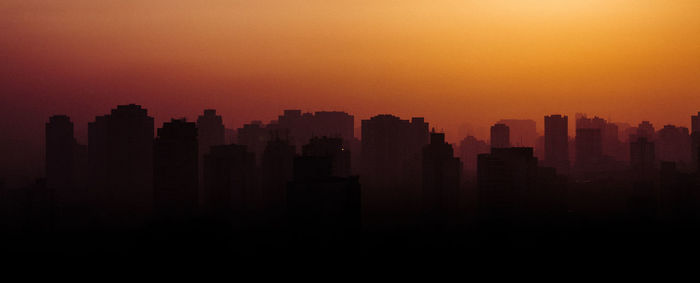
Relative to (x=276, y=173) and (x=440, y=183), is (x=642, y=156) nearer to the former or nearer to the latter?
(x=440, y=183)

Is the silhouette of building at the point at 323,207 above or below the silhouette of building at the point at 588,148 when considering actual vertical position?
below

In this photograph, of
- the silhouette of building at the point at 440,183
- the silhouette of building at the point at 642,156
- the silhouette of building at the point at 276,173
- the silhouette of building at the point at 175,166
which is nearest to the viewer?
the silhouette of building at the point at 175,166

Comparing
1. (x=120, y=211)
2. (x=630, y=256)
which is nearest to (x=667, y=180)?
(x=630, y=256)

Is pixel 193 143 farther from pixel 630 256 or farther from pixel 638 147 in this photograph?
pixel 638 147

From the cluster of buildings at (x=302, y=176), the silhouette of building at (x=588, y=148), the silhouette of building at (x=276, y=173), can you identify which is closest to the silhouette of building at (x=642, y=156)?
the cluster of buildings at (x=302, y=176)

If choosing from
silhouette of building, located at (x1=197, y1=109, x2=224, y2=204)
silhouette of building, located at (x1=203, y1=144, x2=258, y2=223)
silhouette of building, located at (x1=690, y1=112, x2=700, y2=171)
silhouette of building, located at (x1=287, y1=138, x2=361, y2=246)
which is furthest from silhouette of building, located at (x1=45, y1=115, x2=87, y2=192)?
silhouette of building, located at (x1=690, y1=112, x2=700, y2=171)

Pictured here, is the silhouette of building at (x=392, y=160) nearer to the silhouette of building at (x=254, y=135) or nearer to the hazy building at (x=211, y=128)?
the silhouette of building at (x=254, y=135)
